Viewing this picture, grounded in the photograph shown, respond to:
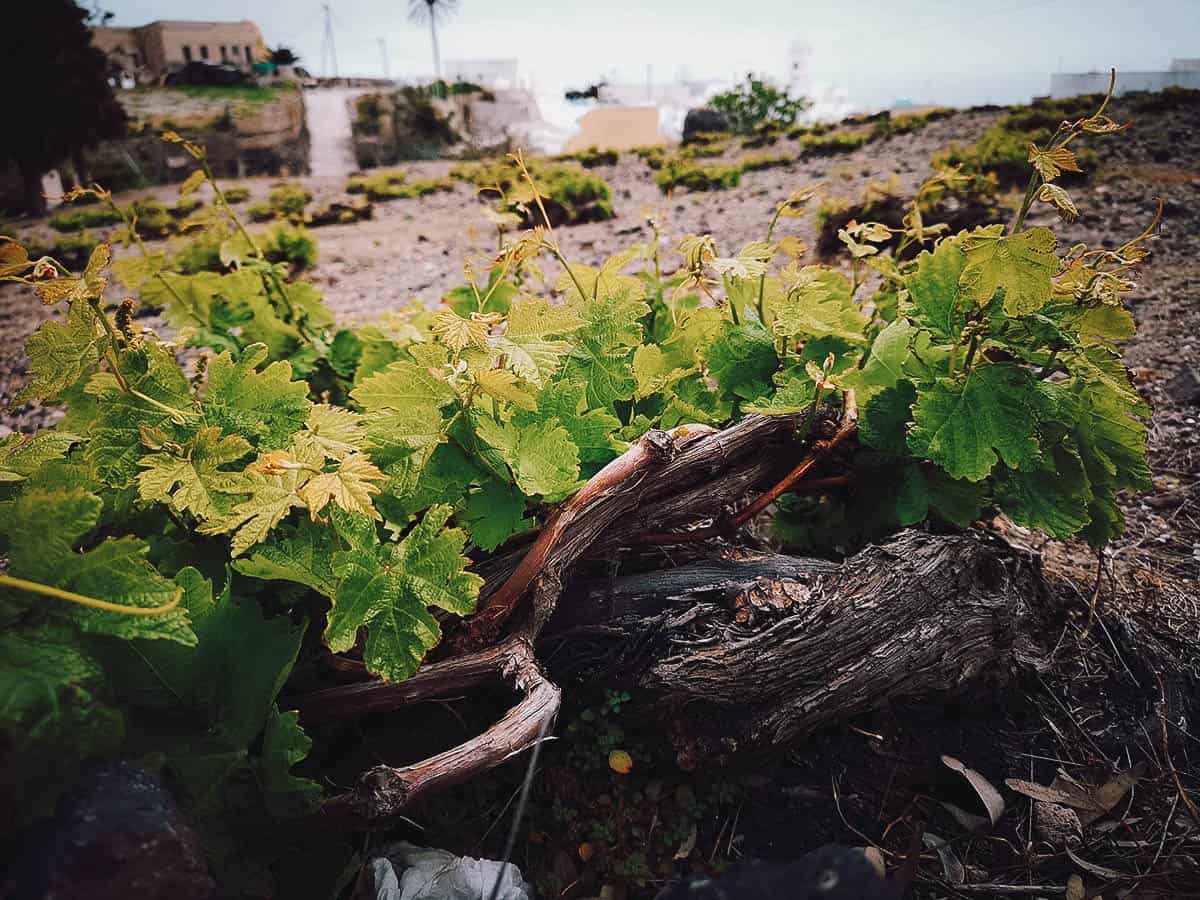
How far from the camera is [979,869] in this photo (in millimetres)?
1255

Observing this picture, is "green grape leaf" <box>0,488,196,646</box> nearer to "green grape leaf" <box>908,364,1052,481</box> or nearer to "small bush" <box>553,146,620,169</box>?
"green grape leaf" <box>908,364,1052,481</box>

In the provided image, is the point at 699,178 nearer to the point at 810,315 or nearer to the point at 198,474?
the point at 810,315

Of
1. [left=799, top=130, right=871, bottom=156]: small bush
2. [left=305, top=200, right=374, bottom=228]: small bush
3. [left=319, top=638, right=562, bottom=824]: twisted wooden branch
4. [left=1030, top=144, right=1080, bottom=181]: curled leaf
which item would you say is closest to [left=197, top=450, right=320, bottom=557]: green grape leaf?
[left=319, top=638, right=562, bottom=824]: twisted wooden branch

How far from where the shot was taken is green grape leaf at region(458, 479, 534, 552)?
1.19 meters

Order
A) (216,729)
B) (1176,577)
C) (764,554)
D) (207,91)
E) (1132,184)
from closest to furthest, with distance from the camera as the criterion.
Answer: (216,729), (764,554), (1176,577), (1132,184), (207,91)

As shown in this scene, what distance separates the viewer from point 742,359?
1548 mm

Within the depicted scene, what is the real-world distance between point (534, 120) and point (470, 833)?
657 inches

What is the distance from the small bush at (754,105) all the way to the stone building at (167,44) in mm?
A: 9454

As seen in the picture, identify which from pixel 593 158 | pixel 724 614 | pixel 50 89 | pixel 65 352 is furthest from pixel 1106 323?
pixel 593 158

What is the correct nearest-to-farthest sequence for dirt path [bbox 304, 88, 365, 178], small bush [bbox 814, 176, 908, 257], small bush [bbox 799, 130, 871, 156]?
small bush [bbox 814, 176, 908, 257] < small bush [bbox 799, 130, 871, 156] < dirt path [bbox 304, 88, 365, 178]

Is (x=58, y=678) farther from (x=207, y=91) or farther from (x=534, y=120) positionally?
(x=534, y=120)

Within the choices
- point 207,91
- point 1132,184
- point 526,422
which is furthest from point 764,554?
point 207,91

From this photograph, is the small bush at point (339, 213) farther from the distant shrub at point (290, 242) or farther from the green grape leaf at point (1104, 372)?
the green grape leaf at point (1104, 372)

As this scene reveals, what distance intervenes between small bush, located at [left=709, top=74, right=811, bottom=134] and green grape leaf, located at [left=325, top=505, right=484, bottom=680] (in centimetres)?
1464
